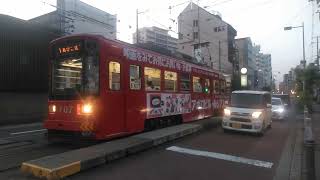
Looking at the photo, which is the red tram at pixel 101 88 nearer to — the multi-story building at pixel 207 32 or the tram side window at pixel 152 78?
the tram side window at pixel 152 78

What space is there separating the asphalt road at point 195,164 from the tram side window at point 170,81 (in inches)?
99.5

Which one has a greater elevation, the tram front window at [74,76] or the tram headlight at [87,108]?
the tram front window at [74,76]

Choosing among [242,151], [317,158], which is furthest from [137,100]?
[317,158]

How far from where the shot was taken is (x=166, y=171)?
9.50 meters

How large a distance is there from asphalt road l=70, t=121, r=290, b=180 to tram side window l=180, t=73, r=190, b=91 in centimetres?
365

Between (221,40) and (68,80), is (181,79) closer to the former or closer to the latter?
(68,80)

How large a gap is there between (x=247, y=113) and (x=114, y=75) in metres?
7.43

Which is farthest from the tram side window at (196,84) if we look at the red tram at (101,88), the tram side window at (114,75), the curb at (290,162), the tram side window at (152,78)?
the tram side window at (114,75)

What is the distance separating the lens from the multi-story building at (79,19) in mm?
37594

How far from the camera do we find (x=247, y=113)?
17422mm

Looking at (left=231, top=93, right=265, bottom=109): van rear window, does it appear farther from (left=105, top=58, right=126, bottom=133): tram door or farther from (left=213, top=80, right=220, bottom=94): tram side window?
(left=105, top=58, right=126, bottom=133): tram door

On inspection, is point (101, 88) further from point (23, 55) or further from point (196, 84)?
point (23, 55)

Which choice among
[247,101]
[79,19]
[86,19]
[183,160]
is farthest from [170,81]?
[79,19]

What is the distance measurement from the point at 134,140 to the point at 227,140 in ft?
15.8
